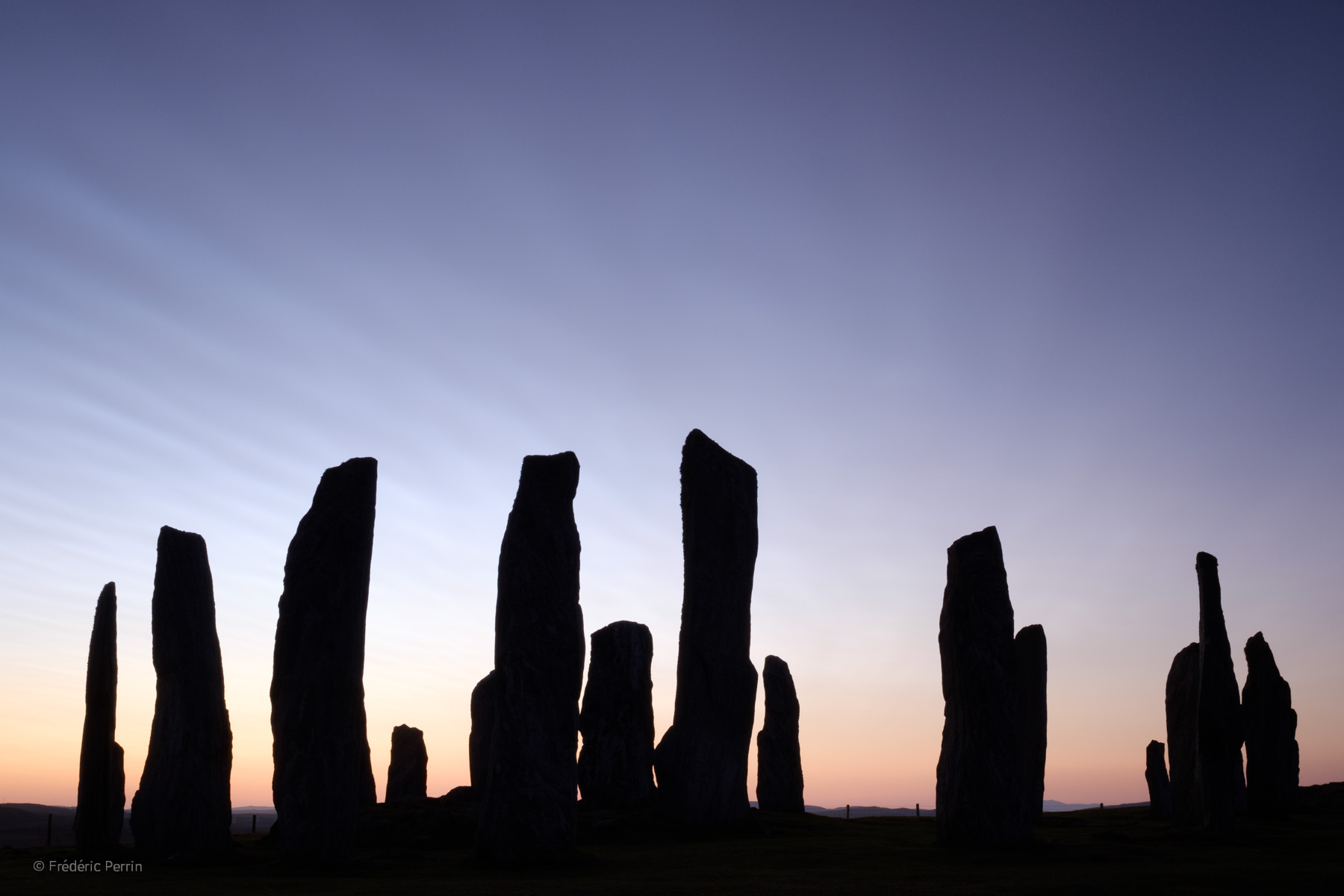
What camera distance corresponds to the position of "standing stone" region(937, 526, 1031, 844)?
48.5ft

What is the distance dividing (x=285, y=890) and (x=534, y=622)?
13.9ft

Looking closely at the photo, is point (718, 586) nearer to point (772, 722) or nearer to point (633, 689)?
point (633, 689)

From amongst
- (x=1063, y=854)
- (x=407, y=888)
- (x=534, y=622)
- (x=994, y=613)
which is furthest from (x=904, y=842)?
(x=407, y=888)

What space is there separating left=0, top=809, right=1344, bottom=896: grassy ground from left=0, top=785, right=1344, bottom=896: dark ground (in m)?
0.03

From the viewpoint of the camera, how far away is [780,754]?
26109 millimetres

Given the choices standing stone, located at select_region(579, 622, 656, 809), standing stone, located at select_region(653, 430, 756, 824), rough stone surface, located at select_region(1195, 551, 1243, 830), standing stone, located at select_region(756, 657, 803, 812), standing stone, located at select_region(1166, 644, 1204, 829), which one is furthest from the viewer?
standing stone, located at select_region(756, 657, 803, 812)

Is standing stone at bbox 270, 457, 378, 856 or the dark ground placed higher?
standing stone at bbox 270, 457, 378, 856

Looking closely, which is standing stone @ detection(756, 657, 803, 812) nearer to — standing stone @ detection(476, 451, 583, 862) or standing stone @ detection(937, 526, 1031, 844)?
standing stone @ detection(937, 526, 1031, 844)

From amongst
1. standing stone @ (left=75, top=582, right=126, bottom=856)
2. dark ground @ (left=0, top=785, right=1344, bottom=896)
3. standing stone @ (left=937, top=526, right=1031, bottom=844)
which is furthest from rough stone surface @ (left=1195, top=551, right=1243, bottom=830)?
standing stone @ (left=75, top=582, right=126, bottom=856)

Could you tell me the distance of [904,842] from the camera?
16.4 metres

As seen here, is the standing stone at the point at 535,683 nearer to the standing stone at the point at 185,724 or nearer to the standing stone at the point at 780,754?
the standing stone at the point at 185,724

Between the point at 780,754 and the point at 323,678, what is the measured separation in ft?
50.3

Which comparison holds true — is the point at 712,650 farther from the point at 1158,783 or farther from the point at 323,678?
the point at 1158,783

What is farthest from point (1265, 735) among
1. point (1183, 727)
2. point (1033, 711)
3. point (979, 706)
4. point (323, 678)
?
point (323, 678)
